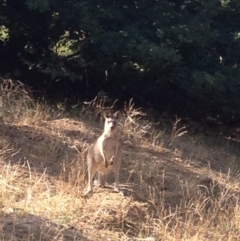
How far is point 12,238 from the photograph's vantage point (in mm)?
7219

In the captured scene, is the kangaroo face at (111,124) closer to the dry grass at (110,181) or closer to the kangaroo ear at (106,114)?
the kangaroo ear at (106,114)

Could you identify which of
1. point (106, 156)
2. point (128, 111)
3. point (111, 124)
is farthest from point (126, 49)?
point (106, 156)

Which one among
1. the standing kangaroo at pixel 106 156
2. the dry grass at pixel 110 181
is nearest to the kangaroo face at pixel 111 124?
the standing kangaroo at pixel 106 156

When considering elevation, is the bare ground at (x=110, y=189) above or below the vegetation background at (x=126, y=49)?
below

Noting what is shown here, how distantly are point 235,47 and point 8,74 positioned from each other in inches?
167

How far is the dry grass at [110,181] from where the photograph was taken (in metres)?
8.34

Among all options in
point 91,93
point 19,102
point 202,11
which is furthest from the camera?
point 91,93

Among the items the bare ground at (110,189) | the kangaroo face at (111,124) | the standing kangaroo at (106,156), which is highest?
the kangaroo face at (111,124)

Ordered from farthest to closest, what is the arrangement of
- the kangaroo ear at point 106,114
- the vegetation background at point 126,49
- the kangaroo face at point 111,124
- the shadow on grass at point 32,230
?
the vegetation background at point 126,49
the kangaroo ear at point 106,114
the kangaroo face at point 111,124
the shadow on grass at point 32,230

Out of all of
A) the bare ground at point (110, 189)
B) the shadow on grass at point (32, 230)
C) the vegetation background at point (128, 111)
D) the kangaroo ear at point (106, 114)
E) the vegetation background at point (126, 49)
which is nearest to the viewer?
the shadow on grass at point (32, 230)

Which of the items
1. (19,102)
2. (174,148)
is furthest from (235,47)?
(19,102)

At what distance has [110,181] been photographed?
10.4m

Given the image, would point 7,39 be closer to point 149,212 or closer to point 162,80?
point 162,80

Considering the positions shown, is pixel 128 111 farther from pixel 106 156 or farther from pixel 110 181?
pixel 106 156
